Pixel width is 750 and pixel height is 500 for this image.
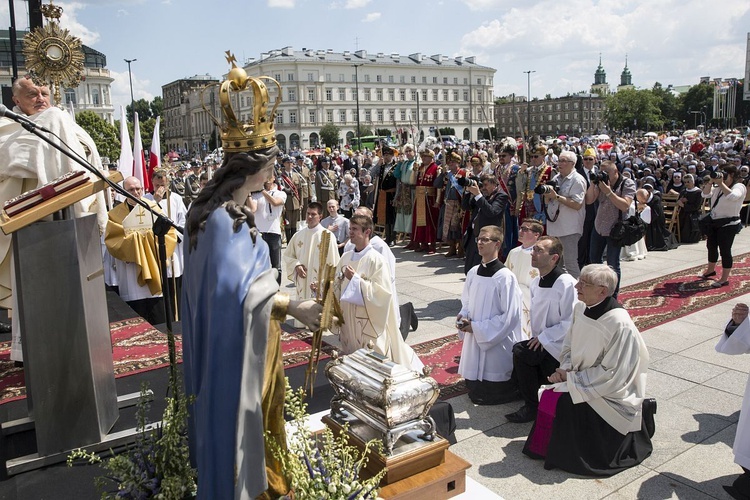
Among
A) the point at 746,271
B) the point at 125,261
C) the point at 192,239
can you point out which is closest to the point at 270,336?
the point at 192,239

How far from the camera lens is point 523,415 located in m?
5.12

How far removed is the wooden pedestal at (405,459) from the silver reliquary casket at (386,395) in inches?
2.2

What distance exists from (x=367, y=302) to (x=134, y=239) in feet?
11.3

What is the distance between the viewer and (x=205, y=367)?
7.54 feet

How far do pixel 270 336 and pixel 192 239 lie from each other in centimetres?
49

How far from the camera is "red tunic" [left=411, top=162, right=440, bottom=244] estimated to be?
12805mm

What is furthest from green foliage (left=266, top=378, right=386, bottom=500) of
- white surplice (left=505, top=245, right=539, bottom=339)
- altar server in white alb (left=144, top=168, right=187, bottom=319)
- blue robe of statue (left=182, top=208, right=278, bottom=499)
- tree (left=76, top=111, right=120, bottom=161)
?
tree (left=76, top=111, right=120, bottom=161)

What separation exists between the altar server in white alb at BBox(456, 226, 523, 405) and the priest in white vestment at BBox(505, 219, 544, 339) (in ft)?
1.82

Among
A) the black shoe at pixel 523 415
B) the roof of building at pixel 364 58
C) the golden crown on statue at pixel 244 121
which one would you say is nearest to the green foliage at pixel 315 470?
the golden crown on statue at pixel 244 121

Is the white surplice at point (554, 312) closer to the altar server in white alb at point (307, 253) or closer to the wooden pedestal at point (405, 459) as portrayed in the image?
the wooden pedestal at point (405, 459)

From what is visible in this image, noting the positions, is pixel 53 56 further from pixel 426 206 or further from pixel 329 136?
pixel 329 136

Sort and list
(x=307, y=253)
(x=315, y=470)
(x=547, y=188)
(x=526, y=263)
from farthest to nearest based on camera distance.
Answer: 1. (x=547, y=188)
2. (x=307, y=253)
3. (x=526, y=263)
4. (x=315, y=470)

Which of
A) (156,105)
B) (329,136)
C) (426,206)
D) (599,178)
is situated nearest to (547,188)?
(599,178)

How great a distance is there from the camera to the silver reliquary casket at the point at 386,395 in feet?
9.99
